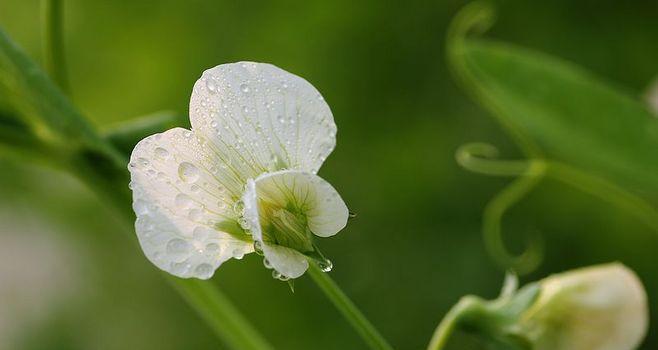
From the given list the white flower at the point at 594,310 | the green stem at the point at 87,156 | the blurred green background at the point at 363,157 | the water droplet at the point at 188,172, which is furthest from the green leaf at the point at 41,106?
the blurred green background at the point at 363,157

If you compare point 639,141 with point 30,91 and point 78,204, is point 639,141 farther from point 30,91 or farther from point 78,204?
point 78,204

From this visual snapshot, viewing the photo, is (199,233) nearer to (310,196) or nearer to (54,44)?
(310,196)

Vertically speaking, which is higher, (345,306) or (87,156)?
(87,156)

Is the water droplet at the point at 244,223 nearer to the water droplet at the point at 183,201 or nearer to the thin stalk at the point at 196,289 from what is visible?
the water droplet at the point at 183,201

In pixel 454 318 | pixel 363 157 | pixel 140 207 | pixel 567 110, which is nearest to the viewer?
pixel 140 207

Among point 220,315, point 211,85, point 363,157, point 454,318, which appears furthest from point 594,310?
point 363,157

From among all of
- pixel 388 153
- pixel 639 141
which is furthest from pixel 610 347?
pixel 388 153

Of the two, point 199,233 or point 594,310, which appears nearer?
point 199,233
